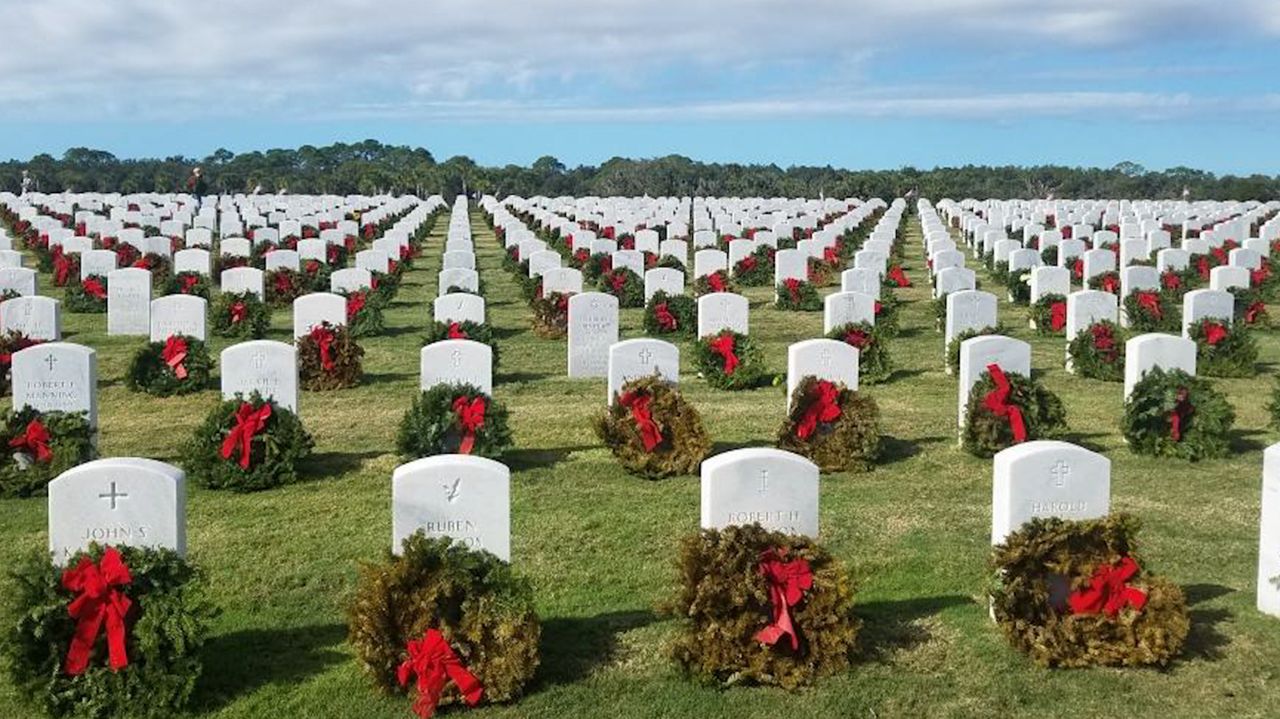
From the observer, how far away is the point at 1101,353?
659 inches

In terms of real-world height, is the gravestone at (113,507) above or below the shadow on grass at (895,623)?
above

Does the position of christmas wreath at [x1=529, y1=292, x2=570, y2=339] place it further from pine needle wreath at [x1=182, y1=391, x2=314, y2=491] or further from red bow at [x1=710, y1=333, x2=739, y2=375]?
pine needle wreath at [x1=182, y1=391, x2=314, y2=491]

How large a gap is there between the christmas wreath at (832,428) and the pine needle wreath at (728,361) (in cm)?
389

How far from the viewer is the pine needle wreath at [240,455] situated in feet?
37.3

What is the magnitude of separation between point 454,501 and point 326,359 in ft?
28.8

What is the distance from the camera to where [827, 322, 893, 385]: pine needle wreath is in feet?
54.3

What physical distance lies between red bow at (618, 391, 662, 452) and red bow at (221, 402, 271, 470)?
10.0 ft

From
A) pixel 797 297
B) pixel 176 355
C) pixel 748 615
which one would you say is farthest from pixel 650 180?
pixel 748 615

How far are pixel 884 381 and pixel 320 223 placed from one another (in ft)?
78.9

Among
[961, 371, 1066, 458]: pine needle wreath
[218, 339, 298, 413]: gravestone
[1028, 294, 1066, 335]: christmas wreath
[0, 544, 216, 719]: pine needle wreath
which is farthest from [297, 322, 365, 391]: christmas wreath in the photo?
[1028, 294, 1066, 335]: christmas wreath

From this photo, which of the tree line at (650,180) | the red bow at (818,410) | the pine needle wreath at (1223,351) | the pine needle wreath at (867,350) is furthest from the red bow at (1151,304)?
the tree line at (650,180)

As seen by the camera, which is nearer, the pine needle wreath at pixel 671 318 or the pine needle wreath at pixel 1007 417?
the pine needle wreath at pixel 1007 417

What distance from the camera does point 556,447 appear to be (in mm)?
13148

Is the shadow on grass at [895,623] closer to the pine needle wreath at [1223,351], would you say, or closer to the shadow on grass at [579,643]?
the shadow on grass at [579,643]
